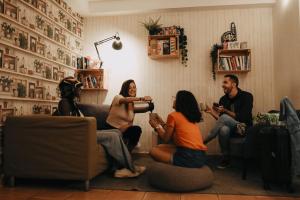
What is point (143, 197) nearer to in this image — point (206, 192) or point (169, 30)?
point (206, 192)

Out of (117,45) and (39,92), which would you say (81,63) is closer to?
(117,45)

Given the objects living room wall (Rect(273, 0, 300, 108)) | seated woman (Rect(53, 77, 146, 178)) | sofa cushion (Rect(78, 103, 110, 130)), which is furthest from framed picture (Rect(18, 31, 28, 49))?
living room wall (Rect(273, 0, 300, 108))

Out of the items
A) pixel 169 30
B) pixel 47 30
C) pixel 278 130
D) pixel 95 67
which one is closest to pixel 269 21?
pixel 169 30

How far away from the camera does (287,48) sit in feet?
12.4

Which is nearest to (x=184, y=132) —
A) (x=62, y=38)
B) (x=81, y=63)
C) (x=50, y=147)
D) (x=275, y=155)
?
(x=275, y=155)

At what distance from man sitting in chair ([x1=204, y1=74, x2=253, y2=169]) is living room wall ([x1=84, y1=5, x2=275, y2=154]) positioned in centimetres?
55

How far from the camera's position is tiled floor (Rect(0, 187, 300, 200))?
2.30 meters

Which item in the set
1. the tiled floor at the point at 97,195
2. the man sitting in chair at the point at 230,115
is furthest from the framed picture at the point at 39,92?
the man sitting in chair at the point at 230,115

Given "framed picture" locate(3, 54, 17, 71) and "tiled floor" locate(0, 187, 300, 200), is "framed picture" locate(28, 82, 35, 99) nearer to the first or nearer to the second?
"framed picture" locate(3, 54, 17, 71)

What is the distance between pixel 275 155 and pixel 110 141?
5.55ft

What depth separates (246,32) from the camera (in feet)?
14.7

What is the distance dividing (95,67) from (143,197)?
2881 mm

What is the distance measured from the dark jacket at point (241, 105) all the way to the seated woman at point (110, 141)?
5.42 feet

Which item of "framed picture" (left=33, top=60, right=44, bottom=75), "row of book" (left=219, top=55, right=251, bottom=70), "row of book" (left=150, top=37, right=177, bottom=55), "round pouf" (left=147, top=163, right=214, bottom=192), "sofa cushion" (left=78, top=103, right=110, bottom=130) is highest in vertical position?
"row of book" (left=150, top=37, right=177, bottom=55)
